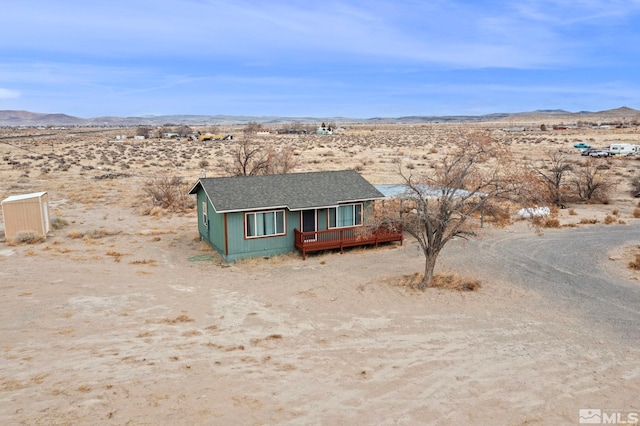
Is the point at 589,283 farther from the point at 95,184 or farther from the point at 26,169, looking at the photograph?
the point at 26,169

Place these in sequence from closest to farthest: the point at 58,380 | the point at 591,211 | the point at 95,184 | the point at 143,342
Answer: the point at 58,380
the point at 143,342
the point at 591,211
the point at 95,184

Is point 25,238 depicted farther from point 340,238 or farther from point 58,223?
point 340,238

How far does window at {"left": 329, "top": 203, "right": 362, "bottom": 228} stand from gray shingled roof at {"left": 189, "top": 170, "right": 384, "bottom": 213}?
0.59 m

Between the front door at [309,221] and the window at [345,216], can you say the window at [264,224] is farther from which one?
the window at [345,216]

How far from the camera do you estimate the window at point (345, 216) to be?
22391 millimetres

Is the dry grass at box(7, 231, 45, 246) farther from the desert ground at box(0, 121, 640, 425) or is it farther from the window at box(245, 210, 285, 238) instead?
the window at box(245, 210, 285, 238)

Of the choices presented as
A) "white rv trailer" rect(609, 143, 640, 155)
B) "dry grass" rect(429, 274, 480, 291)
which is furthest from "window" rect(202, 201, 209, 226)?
"white rv trailer" rect(609, 143, 640, 155)

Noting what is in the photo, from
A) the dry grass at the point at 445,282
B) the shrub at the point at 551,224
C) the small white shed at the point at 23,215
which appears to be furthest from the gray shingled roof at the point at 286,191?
the shrub at the point at 551,224

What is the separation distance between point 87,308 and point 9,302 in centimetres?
259

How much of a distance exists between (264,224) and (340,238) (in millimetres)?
3365

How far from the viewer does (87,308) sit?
48.2ft

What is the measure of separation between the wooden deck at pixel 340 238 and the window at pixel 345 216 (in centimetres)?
64

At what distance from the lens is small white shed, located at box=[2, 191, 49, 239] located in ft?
76.2

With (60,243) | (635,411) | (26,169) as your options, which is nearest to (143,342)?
(635,411)
